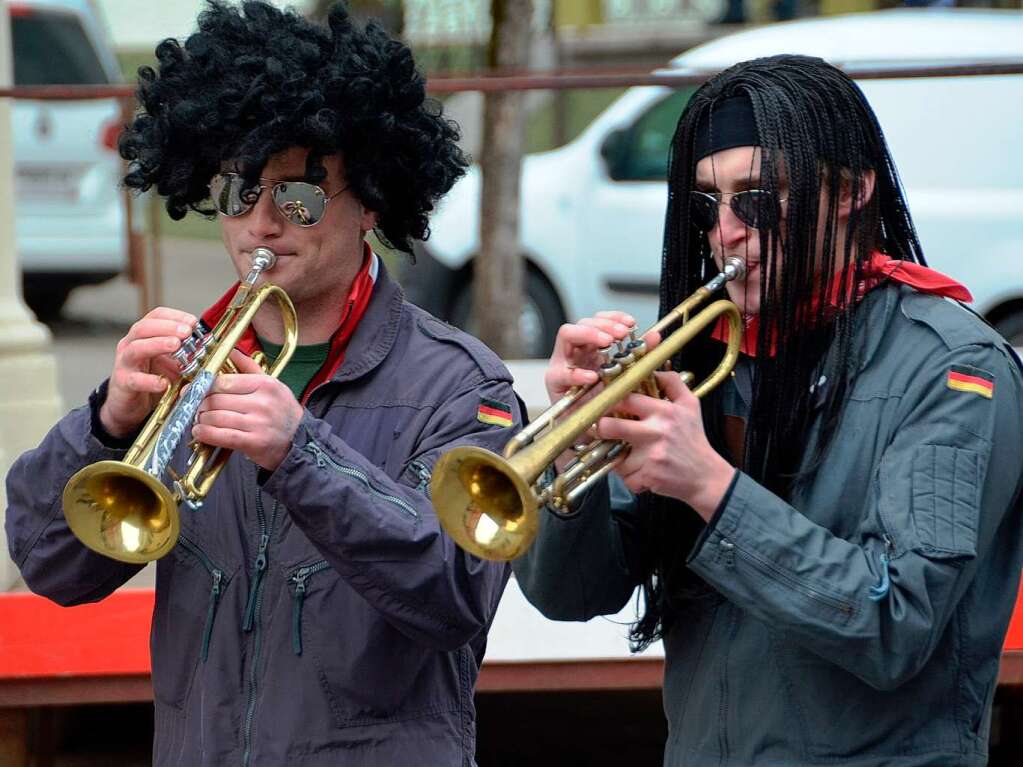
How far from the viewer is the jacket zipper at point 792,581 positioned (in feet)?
6.48

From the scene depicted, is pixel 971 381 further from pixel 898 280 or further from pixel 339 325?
pixel 339 325

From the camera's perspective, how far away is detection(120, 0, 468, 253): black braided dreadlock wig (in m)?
2.46

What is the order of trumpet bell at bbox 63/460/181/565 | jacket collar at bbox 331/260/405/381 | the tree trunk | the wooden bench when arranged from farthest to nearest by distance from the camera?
1. the tree trunk
2. the wooden bench
3. jacket collar at bbox 331/260/405/381
4. trumpet bell at bbox 63/460/181/565

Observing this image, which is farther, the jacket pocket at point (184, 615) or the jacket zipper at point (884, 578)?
the jacket pocket at point (184, 615)

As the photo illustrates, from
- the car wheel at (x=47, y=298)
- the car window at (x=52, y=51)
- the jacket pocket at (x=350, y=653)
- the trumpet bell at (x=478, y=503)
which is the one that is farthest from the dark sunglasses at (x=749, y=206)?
the car window at (x=52, y=51)

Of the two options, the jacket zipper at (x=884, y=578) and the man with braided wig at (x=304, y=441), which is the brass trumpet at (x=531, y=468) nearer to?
the man with braided wig at (x=304, y=441)

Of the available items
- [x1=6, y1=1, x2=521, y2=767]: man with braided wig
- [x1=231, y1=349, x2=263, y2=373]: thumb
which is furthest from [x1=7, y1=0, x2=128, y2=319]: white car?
[x1=231, y1=349, x2=263, y2=373]: thumb

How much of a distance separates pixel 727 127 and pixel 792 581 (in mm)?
650

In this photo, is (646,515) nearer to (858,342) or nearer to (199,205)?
(858,342)

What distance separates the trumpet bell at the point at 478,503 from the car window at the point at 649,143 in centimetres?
586

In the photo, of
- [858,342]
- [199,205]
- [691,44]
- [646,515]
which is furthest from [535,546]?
[691,44]

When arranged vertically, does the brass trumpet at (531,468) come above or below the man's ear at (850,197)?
below

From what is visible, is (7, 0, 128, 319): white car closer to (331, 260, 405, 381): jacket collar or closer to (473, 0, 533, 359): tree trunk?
(473, 0, 533, 359): tree trunk

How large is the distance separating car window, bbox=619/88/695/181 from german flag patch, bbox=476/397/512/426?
551 centimetres
